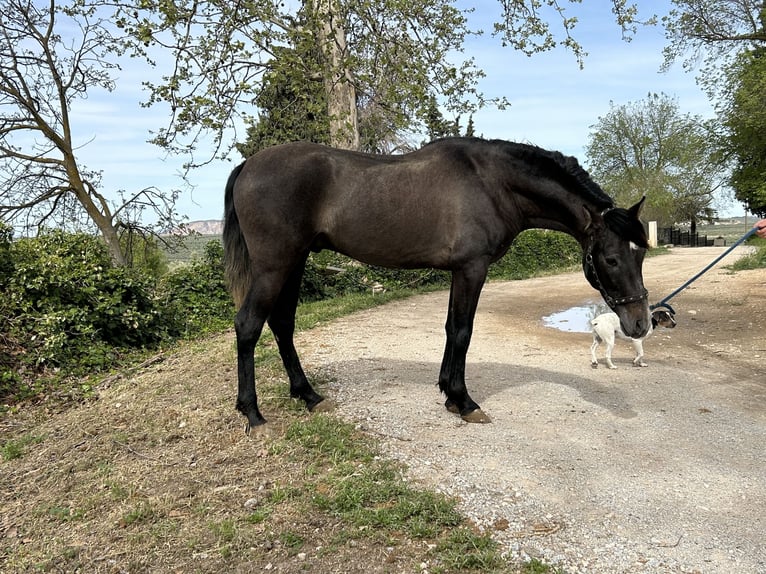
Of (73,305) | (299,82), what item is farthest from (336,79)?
(73,305)

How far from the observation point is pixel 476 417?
3859 mm

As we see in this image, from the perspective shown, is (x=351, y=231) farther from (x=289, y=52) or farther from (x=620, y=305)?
(x=289, y=52)

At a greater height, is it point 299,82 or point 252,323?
point 299,82

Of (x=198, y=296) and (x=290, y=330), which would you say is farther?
(x=198, y=296)

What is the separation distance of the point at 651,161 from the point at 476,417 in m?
44.5

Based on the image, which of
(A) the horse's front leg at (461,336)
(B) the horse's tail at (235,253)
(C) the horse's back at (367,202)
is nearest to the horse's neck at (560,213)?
(C) the horse's back at (367,202)

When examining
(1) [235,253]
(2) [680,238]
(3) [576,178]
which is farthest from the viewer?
(2) [680,238]

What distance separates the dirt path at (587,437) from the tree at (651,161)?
37.2 metres

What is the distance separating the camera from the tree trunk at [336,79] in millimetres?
9117

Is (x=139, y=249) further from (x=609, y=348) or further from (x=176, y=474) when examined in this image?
(x=609, y=348)

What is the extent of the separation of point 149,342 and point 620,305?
6965mm

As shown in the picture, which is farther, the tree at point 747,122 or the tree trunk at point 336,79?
the tree at point 747,122

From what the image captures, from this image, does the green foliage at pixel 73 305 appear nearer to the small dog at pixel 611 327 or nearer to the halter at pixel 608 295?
the halter at pixel 608 295

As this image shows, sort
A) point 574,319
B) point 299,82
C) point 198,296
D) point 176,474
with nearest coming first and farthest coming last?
1. point 176,474
2. point 574,319
3. point 198,296
4. point 299,82
